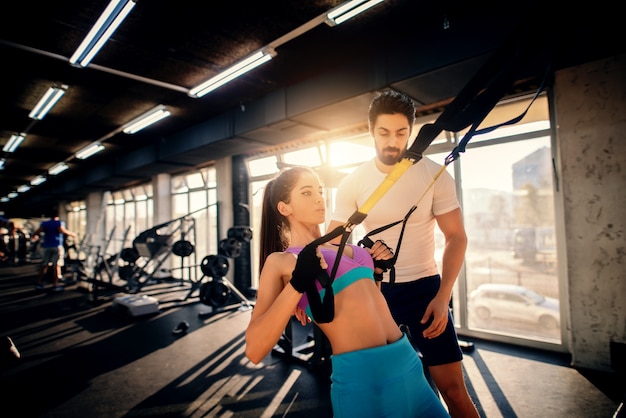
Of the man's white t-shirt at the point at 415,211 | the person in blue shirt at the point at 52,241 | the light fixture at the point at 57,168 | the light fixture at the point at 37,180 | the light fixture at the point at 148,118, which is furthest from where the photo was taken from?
the light fixture at the point at 37,180

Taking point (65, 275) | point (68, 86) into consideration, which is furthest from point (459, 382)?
point (65, 275)

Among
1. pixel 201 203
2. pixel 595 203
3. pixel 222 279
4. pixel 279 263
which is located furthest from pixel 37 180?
pixel 595 203

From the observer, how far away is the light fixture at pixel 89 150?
6984 mm

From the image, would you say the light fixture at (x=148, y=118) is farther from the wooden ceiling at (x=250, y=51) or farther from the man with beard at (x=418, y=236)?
the man with beard at (x=418, y=236)

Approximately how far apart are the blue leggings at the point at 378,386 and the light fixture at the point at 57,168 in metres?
10.4

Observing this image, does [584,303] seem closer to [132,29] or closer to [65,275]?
[132,29]

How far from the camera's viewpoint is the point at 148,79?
4082 millimetres

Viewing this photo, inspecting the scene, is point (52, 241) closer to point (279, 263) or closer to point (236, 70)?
point (236, 70)

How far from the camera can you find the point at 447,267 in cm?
142

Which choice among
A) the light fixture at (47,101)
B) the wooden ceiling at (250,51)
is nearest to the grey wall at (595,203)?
the wooden ceiling at (250,51)

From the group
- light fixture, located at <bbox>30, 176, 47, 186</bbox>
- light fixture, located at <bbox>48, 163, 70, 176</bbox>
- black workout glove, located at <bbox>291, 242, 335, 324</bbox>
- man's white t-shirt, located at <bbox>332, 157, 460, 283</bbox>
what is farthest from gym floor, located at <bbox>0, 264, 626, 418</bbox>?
light fixture, located at <bbox>30, 176, 47, 186</bbox>

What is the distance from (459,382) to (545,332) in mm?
3006

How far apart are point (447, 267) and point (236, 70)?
10.5ft

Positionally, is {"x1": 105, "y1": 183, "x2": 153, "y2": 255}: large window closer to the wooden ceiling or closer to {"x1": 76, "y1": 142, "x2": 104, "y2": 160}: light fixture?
{"x1": 76, "y1": 142, "x2": 104, "y2": 160}: light fixture
